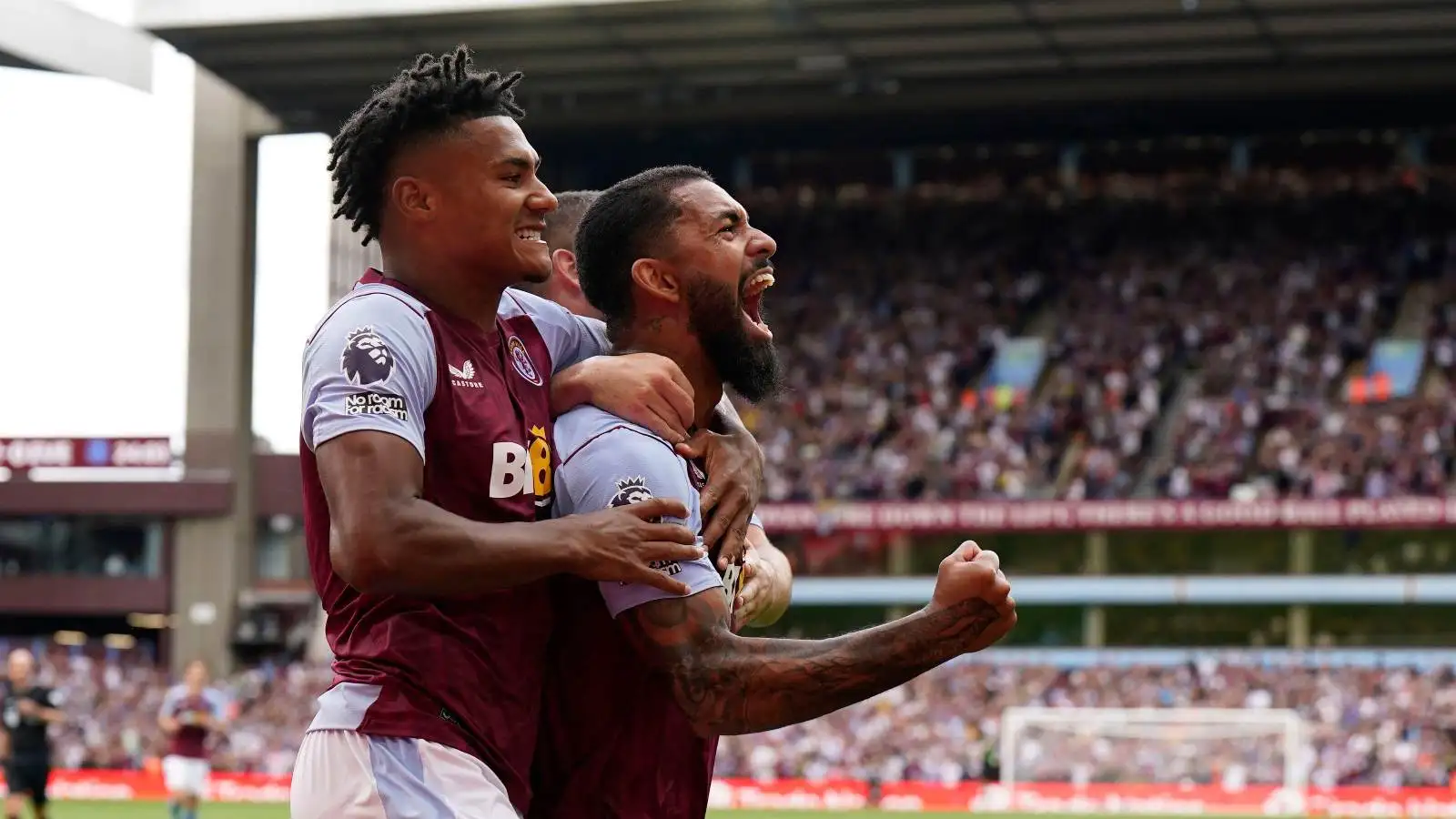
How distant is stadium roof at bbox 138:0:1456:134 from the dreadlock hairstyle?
28.6 m

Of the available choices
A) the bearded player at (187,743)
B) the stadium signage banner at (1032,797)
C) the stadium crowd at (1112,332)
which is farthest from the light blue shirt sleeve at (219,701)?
the bearded player at (187,743)

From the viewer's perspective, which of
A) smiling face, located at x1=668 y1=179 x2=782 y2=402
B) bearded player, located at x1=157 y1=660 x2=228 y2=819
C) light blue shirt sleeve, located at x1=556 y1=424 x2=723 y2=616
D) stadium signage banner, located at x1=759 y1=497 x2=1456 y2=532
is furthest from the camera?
stadium signage banner, located at x1=759 y1=497 x2=1456 y2=532

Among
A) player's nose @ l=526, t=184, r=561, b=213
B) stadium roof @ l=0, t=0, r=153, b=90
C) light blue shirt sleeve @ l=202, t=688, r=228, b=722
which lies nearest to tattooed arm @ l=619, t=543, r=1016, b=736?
player's nose @ l=526, t=184, r=561, b=213

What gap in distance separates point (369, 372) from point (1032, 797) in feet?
81.1

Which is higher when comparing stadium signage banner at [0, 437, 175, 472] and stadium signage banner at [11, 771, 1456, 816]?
stadium signage banner at [0, 437, 175, 472]

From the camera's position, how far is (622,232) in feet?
15.0

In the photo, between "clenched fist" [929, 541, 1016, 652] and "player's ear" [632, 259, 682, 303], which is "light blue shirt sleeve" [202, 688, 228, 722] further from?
"clenched fist" [929, 541, 1016, 652]

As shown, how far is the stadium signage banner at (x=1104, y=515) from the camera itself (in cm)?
3098

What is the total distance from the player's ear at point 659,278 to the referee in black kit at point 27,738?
16361 mm

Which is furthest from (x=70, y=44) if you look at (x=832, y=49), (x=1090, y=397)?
(x=1090, y=397)

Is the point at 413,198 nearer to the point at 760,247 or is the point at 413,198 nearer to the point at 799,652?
the point at 760,247

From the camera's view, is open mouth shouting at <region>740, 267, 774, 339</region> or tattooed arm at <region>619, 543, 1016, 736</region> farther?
open mouth shouting at <region>740, 267, 774, 339</region>

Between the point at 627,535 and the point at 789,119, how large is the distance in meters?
35.3

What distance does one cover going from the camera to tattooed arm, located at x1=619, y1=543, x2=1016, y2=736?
385 cm
